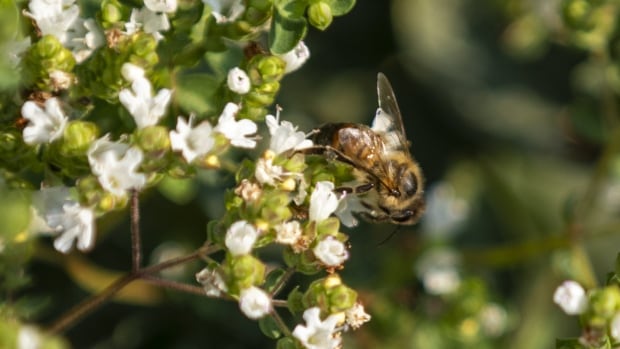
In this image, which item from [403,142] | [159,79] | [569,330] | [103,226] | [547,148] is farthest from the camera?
[547,148]

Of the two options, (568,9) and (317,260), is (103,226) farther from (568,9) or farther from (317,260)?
(568,9)

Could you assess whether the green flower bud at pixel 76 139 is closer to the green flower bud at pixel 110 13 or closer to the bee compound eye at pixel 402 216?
the green flower bud at pixel 110 13

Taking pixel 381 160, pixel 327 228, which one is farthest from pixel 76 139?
pixel 381 160

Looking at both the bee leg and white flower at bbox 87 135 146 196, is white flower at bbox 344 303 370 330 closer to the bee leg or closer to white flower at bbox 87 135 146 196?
the bee leg

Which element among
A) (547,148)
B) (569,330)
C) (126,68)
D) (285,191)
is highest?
(126,68)

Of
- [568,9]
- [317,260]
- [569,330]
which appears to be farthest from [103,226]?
[569,330]

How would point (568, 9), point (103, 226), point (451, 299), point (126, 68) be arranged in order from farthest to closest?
1. point (451, 299)
2. point (568, 9)
3. point (103, 226)
4. point (126, 68)

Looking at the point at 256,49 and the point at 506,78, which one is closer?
the point at 256,49

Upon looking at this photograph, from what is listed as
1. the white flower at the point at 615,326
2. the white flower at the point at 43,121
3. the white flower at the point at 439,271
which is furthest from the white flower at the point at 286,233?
the white flower at the point at 439,271

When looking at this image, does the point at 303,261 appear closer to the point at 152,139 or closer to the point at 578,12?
the point at 152,139
